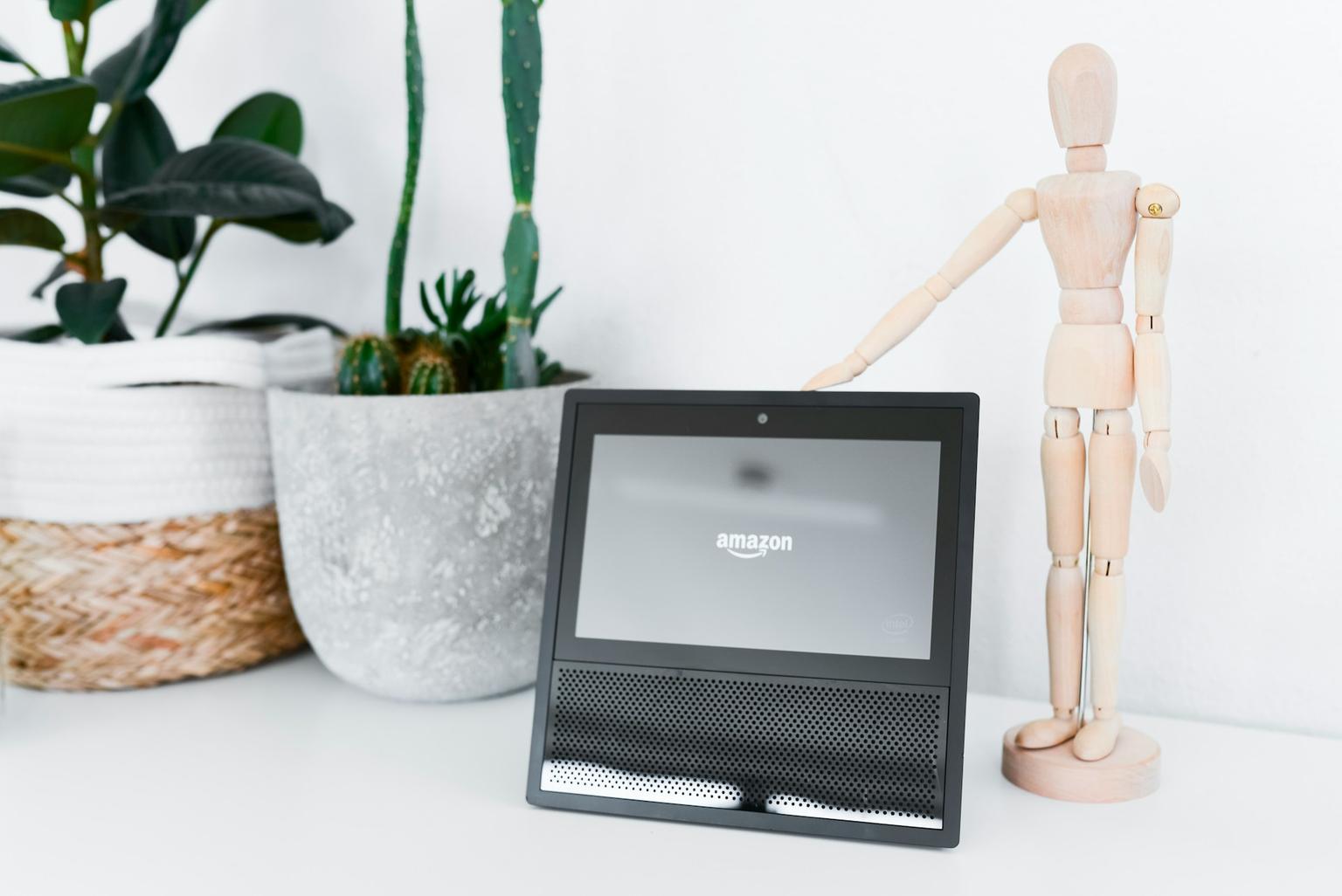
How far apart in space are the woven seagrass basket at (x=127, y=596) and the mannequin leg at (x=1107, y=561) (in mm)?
635

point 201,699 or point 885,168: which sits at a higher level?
point 885,168

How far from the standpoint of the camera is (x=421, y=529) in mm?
779

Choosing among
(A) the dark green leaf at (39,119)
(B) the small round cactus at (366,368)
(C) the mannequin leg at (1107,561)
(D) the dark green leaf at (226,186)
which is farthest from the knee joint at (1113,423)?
(A) the dark green leaf at (39,119)

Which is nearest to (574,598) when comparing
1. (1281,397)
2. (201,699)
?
(201,699)

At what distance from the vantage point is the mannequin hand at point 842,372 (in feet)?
2.22

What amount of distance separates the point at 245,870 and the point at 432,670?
0.77 ft

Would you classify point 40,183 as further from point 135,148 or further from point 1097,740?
point 1097,740

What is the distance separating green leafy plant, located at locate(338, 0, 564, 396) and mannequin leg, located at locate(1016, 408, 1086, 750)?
0.38m

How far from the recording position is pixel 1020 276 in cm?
81

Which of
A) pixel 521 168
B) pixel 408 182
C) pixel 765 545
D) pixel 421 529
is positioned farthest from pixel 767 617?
pixel 408 182

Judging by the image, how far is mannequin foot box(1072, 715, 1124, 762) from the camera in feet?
2.19

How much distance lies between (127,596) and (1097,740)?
2.31 ft

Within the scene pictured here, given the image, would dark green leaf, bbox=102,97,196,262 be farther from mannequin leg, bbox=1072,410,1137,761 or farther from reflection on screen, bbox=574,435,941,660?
mannequin leg, bbox=1072,410,1137,761

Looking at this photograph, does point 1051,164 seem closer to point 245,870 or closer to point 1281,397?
point 1281,397
